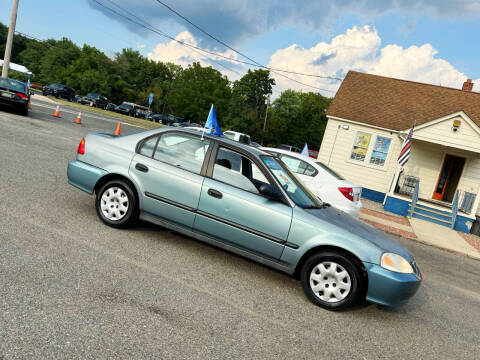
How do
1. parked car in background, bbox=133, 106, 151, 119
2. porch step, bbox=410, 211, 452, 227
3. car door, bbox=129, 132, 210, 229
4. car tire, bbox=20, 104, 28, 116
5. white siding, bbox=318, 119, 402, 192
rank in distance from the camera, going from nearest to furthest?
car door, bbox=129, 132, 210, 229 → porch step, bbox=410, 211, 452, 227 → car tire, bbox=20, 104, 28, 116 → white siding, bbox=318, 119, 402, 192 → parked car in background, bbox=133, 106, 151, 119

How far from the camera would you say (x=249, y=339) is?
131 inches

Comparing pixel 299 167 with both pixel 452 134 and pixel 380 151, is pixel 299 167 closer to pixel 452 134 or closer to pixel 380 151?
pixel 452 134

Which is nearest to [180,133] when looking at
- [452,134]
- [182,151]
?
[182,151]

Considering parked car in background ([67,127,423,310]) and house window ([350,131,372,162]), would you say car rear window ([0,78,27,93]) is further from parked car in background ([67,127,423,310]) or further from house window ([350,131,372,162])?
house window ([350,131,372,162])

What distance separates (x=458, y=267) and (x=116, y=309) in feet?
26.7

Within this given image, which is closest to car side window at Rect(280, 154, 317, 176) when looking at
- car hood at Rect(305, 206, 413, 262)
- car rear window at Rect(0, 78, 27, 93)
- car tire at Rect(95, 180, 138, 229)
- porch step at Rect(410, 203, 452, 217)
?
car hood at Rect(305, 206, 413, 262)

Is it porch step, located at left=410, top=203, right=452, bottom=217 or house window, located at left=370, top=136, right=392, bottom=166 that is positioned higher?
house window, located at left=370, top=136, right=392, bottom=166

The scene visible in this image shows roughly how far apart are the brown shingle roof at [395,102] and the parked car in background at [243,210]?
609 inches

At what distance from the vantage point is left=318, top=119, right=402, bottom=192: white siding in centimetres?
1862

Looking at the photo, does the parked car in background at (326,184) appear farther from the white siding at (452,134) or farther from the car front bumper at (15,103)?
the car front bumper at (15,103)

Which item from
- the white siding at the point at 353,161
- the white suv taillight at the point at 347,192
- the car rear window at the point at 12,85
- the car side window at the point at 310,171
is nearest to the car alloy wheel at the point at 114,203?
the car side window at the point at 310,171

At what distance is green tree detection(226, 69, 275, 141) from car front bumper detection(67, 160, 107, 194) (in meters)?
52.6

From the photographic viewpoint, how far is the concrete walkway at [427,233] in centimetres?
1067

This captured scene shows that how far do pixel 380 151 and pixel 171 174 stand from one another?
16009 mm
